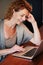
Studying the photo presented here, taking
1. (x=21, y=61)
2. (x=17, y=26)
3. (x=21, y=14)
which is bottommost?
(x=21, y=61)

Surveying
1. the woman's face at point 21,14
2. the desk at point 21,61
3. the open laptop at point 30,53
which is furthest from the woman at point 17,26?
the desk at point 21,61

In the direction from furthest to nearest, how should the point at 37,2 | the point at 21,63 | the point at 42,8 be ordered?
the point at 42,8
the point at 37,2
the point at 21,63

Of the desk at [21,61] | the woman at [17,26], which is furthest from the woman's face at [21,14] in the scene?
the desk at [21,61]

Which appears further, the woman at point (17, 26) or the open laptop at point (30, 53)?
the woman at point (17, 26)

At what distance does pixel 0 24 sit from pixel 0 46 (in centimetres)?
26

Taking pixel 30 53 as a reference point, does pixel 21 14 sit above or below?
above

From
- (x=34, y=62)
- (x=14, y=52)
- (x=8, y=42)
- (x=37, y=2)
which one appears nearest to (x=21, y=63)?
(x=34, y=62)

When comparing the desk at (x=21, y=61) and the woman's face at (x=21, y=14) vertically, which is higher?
the woman's face at (x=21, y=14)

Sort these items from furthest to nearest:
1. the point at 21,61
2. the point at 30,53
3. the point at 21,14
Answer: the point at 21,14
the point at 30,53
the point at 21,61

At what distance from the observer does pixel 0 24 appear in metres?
2.22

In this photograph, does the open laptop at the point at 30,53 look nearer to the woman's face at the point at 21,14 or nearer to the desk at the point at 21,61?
the desk at the point at 21,61

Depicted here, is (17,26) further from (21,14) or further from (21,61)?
(21,61)

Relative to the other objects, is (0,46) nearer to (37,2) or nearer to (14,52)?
(14,52)

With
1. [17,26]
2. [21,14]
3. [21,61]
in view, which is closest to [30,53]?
[21,61]
